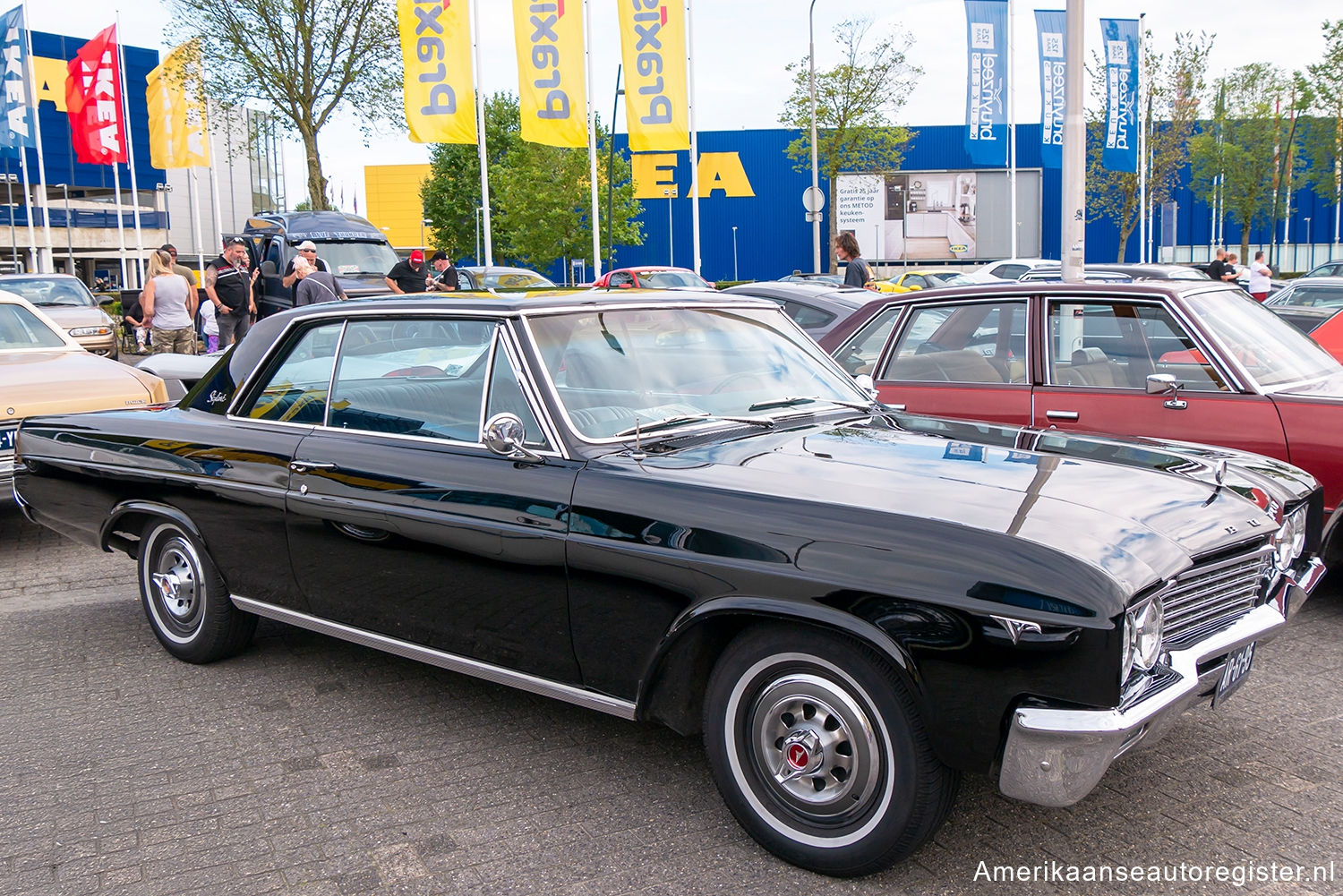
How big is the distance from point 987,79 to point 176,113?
942 inches

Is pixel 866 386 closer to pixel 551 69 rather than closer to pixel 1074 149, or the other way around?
pixel 1074 149

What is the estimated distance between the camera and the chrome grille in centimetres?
280

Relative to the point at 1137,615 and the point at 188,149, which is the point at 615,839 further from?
the point at 188,149

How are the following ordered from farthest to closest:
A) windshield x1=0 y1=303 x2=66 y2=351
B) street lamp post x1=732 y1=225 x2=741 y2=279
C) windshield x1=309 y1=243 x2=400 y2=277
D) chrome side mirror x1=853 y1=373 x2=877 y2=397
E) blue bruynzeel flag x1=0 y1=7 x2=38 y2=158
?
street lamp post x1=732 y1=225 x2=741 y2=279
blue bruynzeel flag x1=0 y1=7 x2=38 y2=158
windshield x1=309 y1=243 x2=400 y2=277
windshield x1=0 y1=303 x2=66 y2=351
chrome side mirror x1=853 y1=373 x2=877 y2=397

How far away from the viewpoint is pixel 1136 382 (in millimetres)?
5473

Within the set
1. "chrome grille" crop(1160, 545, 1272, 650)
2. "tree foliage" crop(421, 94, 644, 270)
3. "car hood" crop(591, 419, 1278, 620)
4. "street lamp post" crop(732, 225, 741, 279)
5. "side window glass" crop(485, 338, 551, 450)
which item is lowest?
"chrome grille" crop(1160, 545, 1272, 650)

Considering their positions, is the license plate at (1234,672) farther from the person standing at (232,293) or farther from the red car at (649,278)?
the red car at (649,278)

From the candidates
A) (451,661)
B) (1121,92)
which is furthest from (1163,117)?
(451,661)

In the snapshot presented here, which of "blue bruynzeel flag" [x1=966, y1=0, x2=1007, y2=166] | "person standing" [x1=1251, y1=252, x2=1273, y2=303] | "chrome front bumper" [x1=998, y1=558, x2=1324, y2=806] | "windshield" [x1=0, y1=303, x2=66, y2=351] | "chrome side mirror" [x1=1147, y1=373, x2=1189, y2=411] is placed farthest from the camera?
"blue bruynzeel flag" [x1=966, y1=0, x2=1007, y2=166]

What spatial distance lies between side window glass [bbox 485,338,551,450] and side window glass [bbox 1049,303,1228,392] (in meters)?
3.23

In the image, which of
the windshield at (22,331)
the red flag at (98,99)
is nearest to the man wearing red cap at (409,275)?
the windshield at (22,331)

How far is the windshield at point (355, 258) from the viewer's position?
60.0ft

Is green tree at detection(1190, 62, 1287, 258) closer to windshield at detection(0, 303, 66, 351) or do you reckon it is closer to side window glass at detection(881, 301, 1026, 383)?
side window glass at detection(881, 301, 1026, 383)

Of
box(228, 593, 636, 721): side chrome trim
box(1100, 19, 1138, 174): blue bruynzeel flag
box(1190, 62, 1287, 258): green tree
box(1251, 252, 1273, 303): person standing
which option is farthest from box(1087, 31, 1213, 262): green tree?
box(228, 593, 636, 721): side chrome trim
